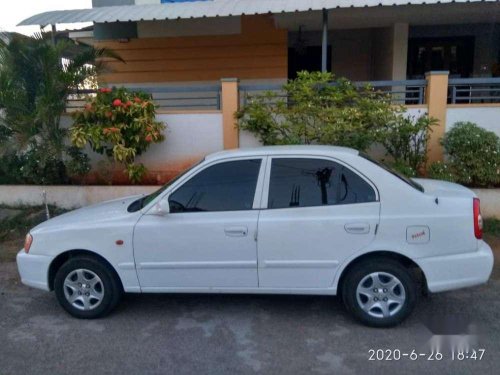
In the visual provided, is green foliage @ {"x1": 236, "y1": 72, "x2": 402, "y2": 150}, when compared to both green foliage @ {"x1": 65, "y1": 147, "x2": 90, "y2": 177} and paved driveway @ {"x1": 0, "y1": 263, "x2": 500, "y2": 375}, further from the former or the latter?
paved driveway @ {"x1": 0, "y1": 263, "x2": 500, "y2": 375}

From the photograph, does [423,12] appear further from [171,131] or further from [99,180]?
[99,180]

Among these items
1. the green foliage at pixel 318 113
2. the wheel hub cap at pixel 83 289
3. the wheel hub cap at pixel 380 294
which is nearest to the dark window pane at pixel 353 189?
the wheel hub cap at pixel 380 294

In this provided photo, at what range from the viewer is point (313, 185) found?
4.16 meters

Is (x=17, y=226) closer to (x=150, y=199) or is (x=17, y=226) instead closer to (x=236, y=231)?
(x=150, y=199)

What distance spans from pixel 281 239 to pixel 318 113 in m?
3.77

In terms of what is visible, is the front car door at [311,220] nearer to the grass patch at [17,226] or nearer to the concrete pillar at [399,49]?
the grass patch at [17,226]

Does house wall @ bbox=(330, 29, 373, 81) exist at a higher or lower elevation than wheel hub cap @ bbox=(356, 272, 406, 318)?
higher

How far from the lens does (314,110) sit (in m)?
7.45

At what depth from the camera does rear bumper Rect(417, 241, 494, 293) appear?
12.9 ft

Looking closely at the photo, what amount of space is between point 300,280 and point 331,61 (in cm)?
901

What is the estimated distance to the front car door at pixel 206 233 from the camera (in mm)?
4113

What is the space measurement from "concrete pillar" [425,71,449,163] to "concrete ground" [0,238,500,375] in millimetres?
3194

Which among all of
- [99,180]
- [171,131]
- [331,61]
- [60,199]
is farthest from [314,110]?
[331,61]

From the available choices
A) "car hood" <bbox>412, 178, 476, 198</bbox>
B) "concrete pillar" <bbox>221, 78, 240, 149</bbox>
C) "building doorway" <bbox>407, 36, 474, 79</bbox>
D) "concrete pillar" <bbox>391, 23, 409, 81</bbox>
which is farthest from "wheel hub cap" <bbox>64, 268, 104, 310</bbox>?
"building doorway" <bbox>407, 36, 474, 79</bbox>
